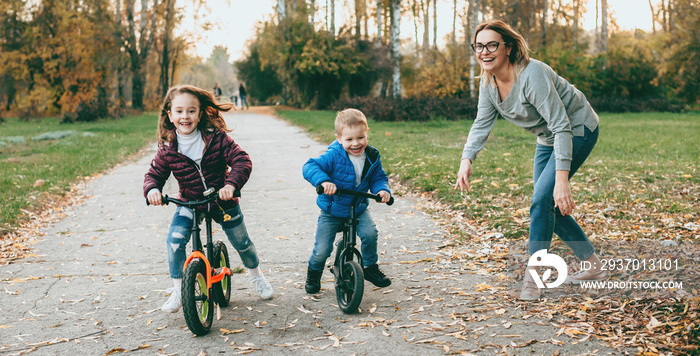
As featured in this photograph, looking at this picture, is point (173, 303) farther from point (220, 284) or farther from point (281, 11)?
point (281, 11)

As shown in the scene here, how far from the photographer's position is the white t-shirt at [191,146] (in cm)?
410

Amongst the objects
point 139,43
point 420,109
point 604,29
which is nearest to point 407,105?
point 420,109

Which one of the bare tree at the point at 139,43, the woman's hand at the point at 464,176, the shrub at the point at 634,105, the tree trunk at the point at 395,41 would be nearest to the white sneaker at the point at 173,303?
the woman's hand at the point at 464,176

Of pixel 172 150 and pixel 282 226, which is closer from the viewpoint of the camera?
pixel 172 150

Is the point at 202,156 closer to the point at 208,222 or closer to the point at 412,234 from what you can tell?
the point at 208,222

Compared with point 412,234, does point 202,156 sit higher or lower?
higher

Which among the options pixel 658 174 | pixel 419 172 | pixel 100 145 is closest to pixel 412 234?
pixel 419 172

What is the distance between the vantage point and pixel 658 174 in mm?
8875

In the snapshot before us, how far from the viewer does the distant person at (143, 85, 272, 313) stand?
4012 millimetres

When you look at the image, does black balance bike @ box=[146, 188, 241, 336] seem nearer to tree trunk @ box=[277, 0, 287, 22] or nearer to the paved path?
the paved path

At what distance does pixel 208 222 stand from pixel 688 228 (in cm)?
467

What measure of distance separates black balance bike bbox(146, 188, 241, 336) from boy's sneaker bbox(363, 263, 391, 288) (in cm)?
107

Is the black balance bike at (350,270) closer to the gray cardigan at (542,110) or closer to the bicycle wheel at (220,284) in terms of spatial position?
the bicycle wheel at (220,284)

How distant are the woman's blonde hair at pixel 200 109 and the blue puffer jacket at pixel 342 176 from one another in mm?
741
